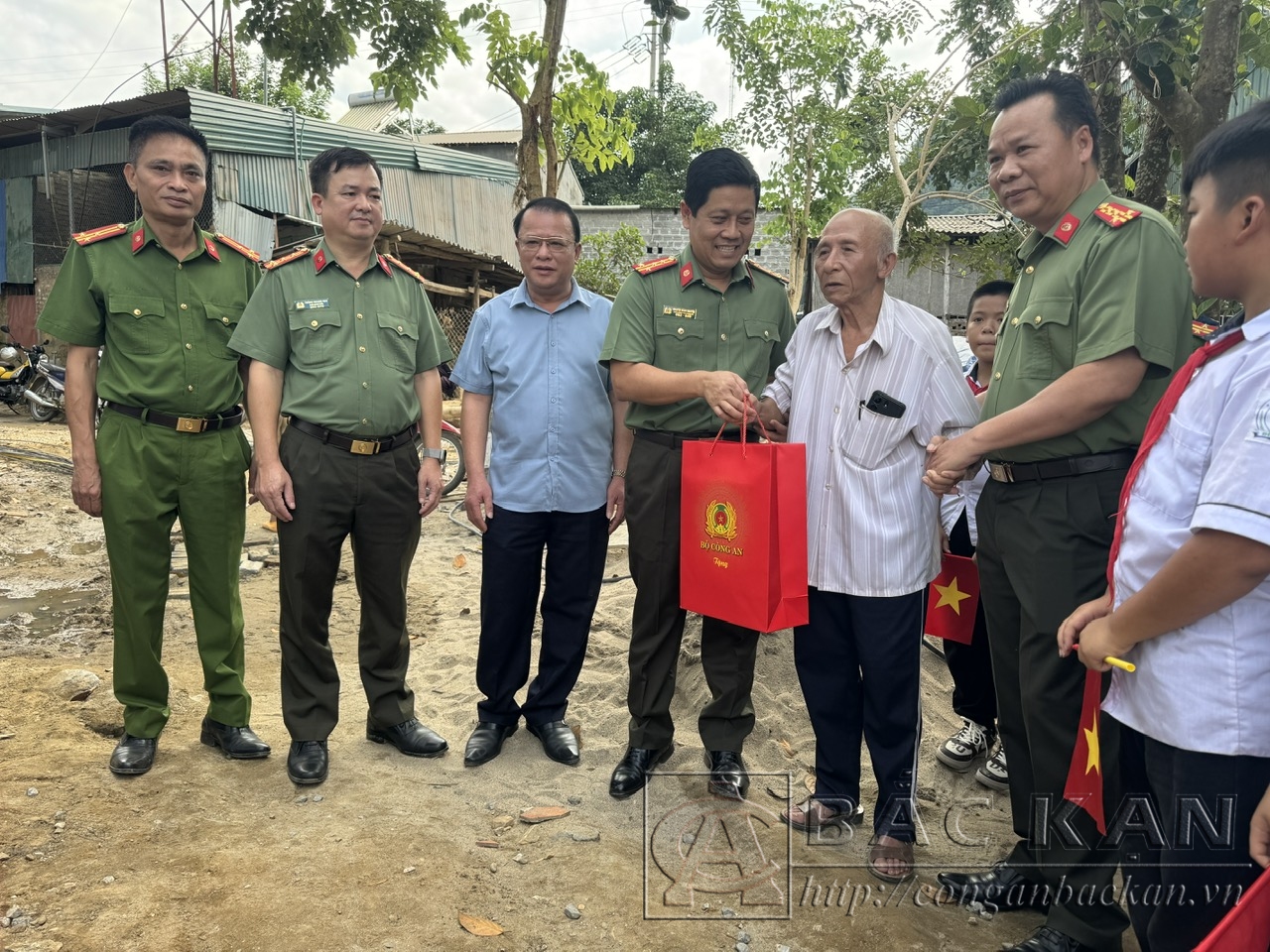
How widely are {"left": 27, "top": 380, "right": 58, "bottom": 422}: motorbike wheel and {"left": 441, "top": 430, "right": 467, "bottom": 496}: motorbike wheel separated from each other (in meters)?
6.56

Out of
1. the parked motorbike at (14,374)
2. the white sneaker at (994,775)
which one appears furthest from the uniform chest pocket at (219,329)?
the parked motorbike at (14,374)

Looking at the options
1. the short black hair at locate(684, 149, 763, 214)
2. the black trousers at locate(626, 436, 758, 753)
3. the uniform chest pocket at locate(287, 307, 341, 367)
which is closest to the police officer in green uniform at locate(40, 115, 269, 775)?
the uniform chest pocket at locate(287, 307, 341, 367)

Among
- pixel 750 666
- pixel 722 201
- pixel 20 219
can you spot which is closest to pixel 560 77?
pixel 722 201

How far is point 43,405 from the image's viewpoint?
1170cm

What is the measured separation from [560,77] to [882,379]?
445cm

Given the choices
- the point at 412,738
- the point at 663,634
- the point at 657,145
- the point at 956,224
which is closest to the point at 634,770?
the point at 663,634

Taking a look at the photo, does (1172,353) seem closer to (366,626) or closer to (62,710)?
(366,626)

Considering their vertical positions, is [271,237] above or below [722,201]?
above

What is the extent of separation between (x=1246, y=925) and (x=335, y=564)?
2736mm

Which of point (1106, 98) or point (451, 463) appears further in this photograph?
point (451, 463)

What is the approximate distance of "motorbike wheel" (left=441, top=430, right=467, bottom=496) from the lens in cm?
766

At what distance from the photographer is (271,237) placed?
437 inches

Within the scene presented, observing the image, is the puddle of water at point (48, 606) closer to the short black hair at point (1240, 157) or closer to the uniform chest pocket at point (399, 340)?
the uniform chest pocket at point (399, 340)

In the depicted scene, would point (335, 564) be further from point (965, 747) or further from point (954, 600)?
point (965, 747)
